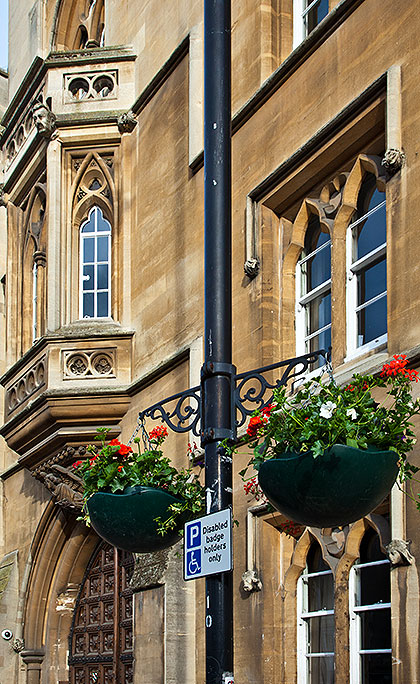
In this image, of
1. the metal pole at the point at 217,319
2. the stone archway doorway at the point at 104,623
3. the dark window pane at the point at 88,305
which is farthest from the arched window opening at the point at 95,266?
the metal pole at the point at 217,319

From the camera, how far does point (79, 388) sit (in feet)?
42.4

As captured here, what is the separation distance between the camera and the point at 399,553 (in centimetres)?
739

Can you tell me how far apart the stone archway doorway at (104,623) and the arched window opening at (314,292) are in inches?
165

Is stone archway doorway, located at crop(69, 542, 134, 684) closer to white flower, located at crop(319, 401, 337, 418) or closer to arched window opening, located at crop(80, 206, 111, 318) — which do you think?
arched window opening, located at crop(80, 206, 111, 318)

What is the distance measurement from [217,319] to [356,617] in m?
3.22

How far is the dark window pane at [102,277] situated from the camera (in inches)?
540

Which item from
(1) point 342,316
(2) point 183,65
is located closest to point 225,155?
(1) point 342,316

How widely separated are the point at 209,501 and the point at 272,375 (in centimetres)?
422

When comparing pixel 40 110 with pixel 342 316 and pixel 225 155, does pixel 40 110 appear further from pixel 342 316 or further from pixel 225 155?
pixel 225 155

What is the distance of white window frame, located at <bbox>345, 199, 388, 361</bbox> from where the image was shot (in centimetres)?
876

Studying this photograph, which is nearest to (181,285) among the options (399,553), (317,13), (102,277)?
(102,277)

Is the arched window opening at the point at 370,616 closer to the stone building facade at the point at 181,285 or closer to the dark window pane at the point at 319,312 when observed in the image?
the stone building facade at the point at 181,285

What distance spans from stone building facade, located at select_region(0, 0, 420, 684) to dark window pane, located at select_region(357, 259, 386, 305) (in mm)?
18

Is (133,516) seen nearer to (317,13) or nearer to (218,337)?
(218,337)
